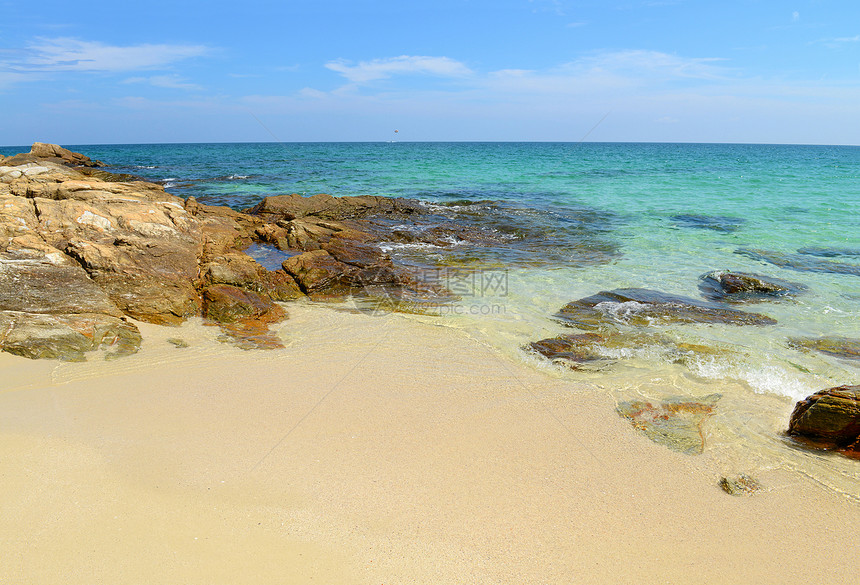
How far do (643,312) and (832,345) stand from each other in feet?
7.88

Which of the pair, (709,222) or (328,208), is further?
(709,222)

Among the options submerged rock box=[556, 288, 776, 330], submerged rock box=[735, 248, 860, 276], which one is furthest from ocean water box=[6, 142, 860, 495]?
submerged rock box=[556, 288, 776, 330]

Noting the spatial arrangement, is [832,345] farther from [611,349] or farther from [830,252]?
[830,252]

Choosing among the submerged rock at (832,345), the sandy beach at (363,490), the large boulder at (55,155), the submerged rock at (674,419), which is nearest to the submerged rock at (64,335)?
the sandy beach at (363,490)

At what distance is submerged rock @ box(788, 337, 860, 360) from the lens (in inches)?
253

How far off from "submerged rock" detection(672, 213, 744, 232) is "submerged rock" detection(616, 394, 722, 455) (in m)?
12.8

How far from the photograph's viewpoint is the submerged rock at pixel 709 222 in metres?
16.1

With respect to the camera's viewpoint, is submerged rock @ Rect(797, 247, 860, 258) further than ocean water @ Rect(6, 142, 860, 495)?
Yes

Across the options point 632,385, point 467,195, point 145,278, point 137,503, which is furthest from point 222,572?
point 467,195

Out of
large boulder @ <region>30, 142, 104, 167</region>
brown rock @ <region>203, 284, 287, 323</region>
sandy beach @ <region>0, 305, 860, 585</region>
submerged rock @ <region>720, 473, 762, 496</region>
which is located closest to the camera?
sandy beach @ <region>0, 305, 860, 585</region>

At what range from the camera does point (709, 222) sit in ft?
55.9

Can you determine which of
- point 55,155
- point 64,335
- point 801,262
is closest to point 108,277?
point 64,335

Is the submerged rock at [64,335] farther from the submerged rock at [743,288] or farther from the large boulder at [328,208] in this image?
the submerged rock at [743,288]

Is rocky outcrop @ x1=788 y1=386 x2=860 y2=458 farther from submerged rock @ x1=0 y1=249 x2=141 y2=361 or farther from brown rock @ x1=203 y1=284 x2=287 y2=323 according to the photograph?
submerged rock @ x1=0 y1=249 x2=141 y2=361
